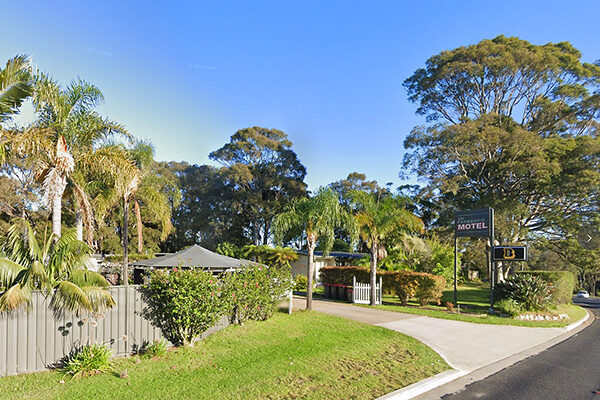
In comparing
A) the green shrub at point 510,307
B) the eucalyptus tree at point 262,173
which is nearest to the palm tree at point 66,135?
the green shrub at point 510,307

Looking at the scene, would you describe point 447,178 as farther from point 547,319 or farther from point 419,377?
point 419,377

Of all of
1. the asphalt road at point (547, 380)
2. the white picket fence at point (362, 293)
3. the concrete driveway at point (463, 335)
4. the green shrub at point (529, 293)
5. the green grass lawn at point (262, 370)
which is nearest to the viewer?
the green grass lawn at point (262, 370)

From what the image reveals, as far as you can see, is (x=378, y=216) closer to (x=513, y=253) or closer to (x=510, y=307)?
(x=513, y=253)

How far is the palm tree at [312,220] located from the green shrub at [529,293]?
8473mm

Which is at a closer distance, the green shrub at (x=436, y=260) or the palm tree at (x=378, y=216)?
the palm tree at (x=378, y=216)

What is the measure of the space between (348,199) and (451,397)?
11.4m

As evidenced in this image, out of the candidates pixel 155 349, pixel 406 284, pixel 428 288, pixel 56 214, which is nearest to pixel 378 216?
pixel 406 284

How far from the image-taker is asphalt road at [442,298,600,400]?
21.2ft

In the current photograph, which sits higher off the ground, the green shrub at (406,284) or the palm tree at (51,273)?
the palm tree at (51,273)

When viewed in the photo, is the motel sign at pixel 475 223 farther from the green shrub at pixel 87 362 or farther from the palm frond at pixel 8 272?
the palm frond at pixel 8 272

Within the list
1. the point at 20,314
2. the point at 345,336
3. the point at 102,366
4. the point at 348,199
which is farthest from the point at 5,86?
the point at 348,199

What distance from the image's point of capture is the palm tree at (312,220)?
14.1 m

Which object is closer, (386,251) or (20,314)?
(20,314)

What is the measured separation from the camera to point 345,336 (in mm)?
10141
